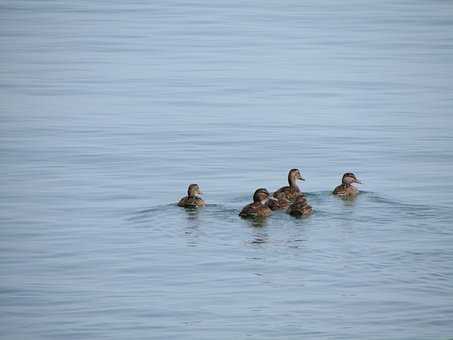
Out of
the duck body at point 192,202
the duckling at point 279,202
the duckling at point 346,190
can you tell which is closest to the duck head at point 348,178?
the duckling at point 346,190

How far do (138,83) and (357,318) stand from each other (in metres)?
19.9

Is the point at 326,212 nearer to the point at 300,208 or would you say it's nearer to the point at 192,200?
the point at 300,208

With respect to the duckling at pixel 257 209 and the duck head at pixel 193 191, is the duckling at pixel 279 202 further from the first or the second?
the duck head at pixel 193 191

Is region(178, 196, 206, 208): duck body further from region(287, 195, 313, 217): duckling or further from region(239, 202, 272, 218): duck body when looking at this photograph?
region(287, 195, 313, 217): duckling

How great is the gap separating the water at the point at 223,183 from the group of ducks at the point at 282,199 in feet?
0.92

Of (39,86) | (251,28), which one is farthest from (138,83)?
(251,28)

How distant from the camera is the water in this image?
14422 millimetres

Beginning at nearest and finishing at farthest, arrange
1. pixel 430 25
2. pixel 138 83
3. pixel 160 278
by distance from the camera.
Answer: pixel 160 278 < pixel 138 83 < pixel 430 25

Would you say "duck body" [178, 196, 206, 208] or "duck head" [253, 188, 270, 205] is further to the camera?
"duck body" [178, 196, 206, 208]

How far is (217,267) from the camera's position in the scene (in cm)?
1584

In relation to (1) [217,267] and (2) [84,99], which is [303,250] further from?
(2) [84,99]

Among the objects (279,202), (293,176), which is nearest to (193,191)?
(279,202)

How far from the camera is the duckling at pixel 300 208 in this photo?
1791 cm

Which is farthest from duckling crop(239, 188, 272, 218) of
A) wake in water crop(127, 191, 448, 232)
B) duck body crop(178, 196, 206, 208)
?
→ duck body crop(178, 196, 206, 208)
